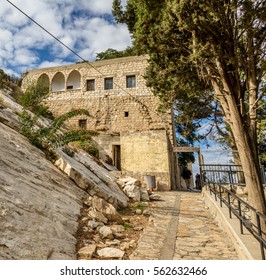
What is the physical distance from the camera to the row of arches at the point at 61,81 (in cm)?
2056

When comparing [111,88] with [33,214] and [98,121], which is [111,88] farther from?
[33,214]

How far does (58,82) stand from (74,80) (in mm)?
1958

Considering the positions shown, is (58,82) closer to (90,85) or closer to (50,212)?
(90,85)

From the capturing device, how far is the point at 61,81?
21391mm

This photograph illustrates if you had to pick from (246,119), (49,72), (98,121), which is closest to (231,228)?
(246,119)

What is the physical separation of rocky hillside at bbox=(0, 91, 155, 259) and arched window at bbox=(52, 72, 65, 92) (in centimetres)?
1641

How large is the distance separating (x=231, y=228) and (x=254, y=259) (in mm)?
1190

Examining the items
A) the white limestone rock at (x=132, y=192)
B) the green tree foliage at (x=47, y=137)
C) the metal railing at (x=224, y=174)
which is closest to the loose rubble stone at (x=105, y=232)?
the white limestone rock at (x=132, y=192)

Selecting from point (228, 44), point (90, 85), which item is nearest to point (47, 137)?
point (228, 44)

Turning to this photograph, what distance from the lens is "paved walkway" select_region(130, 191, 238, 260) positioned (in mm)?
3434

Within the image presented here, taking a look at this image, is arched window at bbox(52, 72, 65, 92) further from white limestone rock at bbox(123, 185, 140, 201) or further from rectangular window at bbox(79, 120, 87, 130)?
white limestone rock at bbox(123, 185, 140, 201)

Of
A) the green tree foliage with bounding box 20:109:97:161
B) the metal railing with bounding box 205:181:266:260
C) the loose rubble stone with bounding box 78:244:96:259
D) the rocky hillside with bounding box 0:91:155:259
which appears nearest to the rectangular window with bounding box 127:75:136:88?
the green tree foliage with bounding box 20:109:97:161

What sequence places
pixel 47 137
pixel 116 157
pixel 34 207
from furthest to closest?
1. pixel 116 157
2. pixel 47 137
3. pixel 34 207
